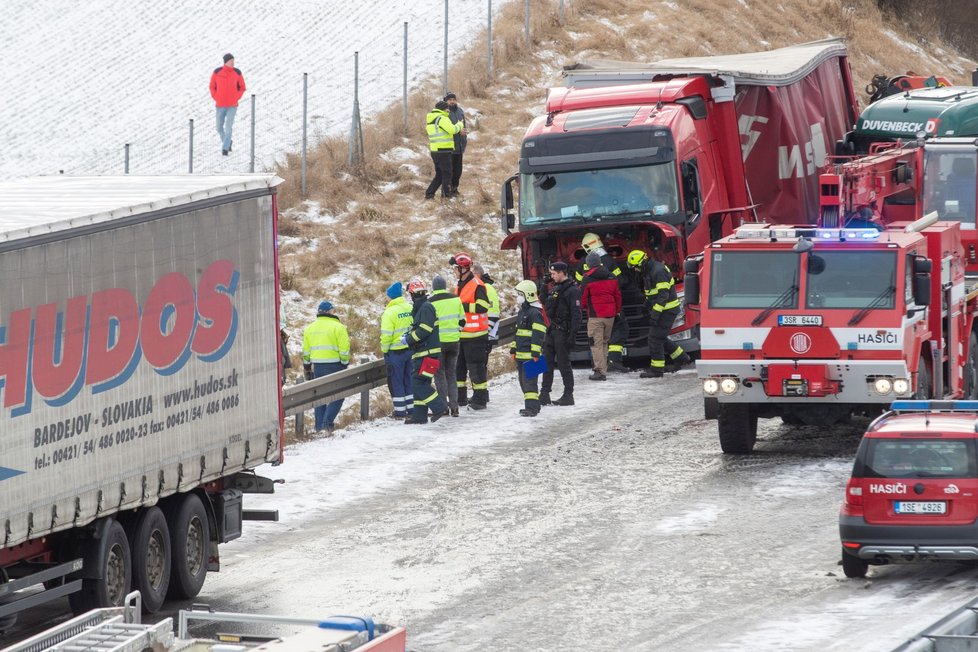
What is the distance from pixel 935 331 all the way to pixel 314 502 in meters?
7.37

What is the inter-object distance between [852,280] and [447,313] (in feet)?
17.7

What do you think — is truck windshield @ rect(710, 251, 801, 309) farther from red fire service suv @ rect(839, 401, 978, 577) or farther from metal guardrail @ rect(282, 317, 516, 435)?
metal guardrail @ rect(282, 317, 516, 435)

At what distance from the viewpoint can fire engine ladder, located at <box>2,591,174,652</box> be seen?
8.34 meters

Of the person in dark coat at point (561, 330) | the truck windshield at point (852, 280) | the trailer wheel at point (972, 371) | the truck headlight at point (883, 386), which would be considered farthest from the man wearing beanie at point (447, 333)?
the trailer wheel at point (972, 371)

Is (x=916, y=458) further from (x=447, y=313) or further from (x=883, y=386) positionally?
(x=447, y=313)

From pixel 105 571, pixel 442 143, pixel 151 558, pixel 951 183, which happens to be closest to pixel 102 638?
pixel 105 571

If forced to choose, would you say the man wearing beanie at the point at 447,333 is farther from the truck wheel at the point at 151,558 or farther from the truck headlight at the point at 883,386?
the truck wheel at the point at 151,558

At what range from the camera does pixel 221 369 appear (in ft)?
46.2

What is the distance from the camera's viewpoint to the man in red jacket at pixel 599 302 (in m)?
22.8

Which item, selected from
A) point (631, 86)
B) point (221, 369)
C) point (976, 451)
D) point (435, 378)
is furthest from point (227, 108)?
point (976, 451)

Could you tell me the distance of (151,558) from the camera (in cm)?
1334

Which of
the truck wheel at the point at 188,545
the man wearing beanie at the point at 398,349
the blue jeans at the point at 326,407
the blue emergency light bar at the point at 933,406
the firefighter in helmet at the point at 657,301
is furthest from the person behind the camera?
the firefighter in helmet at the point at 657,301

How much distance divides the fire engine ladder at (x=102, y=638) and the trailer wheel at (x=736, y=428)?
10552 mm

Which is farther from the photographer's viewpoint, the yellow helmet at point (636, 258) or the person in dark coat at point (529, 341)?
the yellow helmet at point (636, 258)
